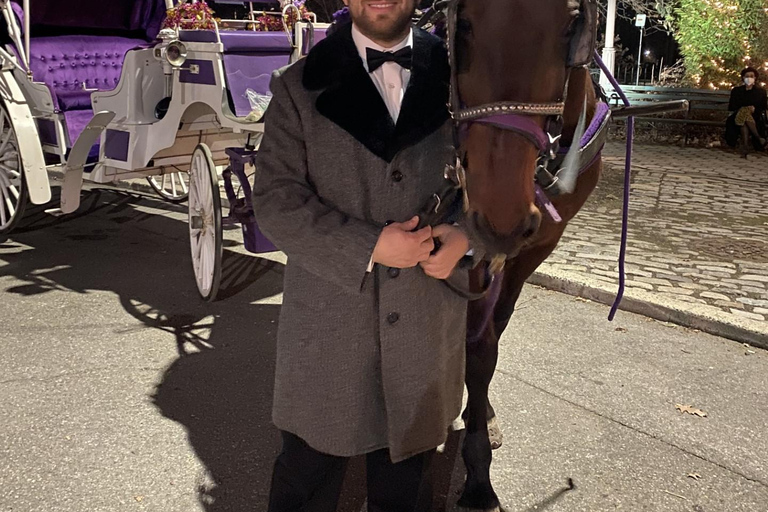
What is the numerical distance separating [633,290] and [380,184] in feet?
12.7

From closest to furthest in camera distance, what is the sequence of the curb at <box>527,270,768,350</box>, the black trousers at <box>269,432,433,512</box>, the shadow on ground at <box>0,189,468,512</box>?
the black trousers at <box>269,432,433,512</box> < the shadow on ground at <box>0,189,468,512</box> < the curb at <box>527,270,768,350</box>

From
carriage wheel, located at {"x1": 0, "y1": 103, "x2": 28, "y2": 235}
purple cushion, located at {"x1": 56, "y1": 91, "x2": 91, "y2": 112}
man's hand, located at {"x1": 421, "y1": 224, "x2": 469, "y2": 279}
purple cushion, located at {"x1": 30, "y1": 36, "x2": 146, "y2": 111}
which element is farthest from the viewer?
purple cushion, located at {"x1": 30, "y1": 36, "x2": 146, "y2": 111}

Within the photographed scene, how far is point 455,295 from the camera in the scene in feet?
6.43

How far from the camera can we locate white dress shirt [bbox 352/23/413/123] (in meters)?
1.72

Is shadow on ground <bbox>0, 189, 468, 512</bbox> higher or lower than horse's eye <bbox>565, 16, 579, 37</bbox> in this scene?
lower

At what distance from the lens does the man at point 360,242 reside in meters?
1.69

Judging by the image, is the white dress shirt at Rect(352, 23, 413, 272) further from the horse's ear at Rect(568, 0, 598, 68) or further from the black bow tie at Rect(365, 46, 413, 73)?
the horse's ear at Rect(568, 0, 598, 68)

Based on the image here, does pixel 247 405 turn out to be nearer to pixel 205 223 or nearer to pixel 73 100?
pixel 205 223

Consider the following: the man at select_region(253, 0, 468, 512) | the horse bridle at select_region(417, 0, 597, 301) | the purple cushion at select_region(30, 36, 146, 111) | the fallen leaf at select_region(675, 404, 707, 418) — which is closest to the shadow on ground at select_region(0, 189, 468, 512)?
the man at select_region(253, 0, 468, 512)

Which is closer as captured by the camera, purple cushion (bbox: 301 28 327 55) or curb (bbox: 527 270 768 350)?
curb (bbox: 527 270 768 350)

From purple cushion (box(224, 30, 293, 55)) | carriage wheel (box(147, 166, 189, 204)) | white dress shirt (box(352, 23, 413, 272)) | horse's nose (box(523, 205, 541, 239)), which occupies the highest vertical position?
purple cushion (box(224, 30, 293, 55))

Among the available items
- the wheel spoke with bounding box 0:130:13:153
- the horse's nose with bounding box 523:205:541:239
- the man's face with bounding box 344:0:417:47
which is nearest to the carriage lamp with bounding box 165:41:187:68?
the wheel spoke with bounding box 0:130:13:153

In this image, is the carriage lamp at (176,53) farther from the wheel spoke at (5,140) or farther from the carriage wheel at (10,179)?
the wheel spoke at (5,140)

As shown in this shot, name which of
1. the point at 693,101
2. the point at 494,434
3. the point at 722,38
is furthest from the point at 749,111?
the point at 494,434
